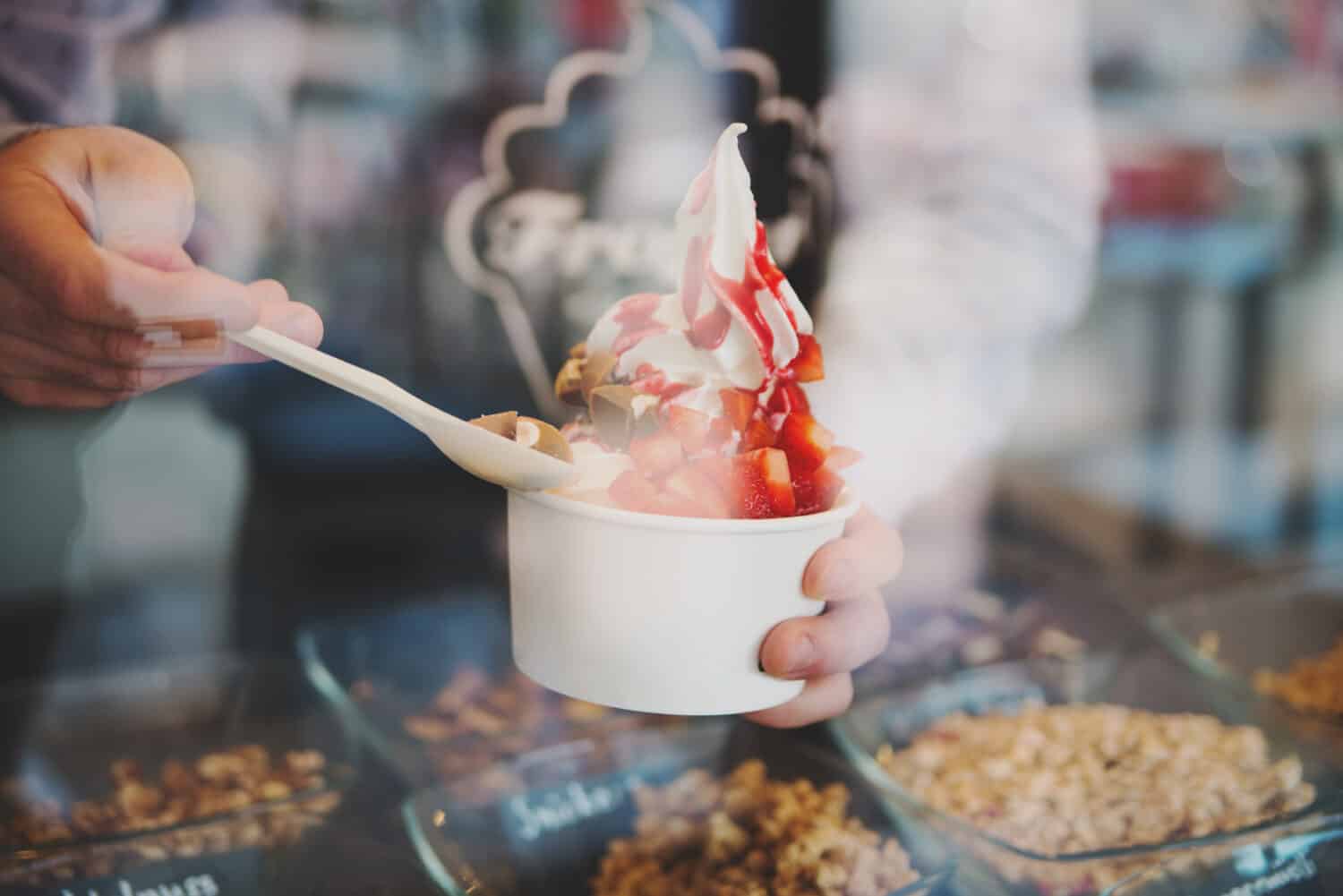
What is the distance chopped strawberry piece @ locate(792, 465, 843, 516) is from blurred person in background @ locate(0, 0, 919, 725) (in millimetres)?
39

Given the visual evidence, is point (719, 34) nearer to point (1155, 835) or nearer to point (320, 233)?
point (320, 233)

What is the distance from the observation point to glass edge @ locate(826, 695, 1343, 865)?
43.6 inches

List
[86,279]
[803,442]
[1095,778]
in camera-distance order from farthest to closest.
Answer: [1095,778]
[803,442]
[86,279]

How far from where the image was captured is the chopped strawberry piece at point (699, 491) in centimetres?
84

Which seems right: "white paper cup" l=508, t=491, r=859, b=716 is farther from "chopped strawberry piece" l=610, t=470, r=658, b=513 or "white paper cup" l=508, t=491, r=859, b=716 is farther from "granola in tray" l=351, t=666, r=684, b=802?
"granola in tray" l=351, t=666, r=684, b=802

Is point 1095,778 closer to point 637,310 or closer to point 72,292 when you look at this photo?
point 637,310

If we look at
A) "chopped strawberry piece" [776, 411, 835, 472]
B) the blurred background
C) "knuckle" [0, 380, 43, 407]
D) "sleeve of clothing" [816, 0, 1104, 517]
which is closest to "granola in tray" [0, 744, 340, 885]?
the blurred background

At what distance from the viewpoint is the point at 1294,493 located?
3.61 metres

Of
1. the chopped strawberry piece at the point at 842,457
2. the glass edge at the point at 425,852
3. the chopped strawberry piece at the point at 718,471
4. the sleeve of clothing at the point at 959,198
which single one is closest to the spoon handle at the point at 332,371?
the chopped strawberry piece at the point at 718,471

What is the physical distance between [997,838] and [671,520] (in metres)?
0.55

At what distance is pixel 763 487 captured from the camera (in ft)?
2.81

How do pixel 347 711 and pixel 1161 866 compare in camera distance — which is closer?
pixel 1161 866

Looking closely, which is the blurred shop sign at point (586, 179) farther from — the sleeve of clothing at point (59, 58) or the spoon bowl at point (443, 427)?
the spoon bowl at point (443, 427)

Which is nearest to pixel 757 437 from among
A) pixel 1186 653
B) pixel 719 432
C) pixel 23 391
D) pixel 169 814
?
pixel 719 432
